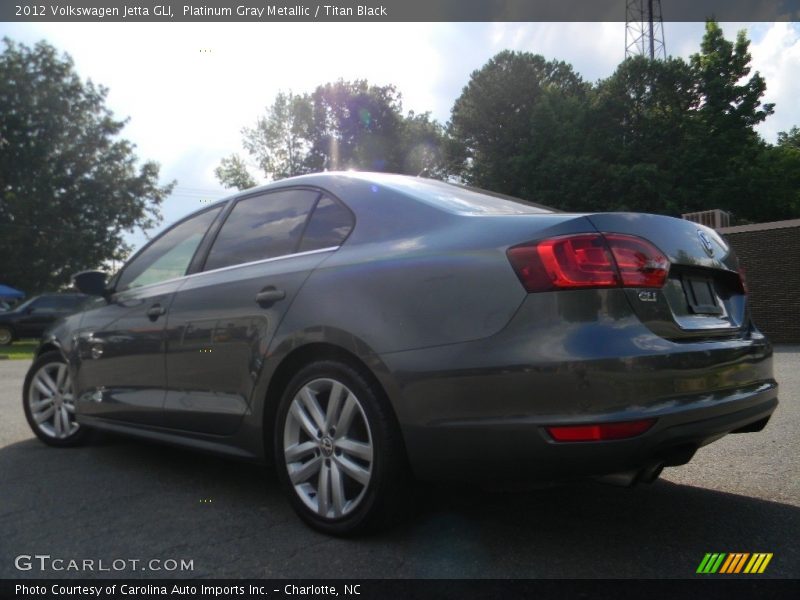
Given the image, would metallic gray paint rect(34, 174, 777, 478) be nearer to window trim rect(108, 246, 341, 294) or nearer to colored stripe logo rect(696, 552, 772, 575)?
window trim rect(108, 246, 341, 294)

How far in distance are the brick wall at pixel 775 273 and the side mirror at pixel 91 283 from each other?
16.9 meters

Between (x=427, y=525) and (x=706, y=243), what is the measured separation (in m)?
1.65

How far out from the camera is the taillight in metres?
2.26

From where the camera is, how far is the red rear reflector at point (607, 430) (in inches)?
83.9

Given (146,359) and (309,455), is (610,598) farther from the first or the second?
(146,359)

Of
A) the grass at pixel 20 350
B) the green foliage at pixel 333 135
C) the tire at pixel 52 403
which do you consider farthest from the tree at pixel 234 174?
the tire at pixel 52 403

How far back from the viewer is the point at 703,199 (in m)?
32.4

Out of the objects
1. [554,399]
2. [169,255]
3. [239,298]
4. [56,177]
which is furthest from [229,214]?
[56,177]

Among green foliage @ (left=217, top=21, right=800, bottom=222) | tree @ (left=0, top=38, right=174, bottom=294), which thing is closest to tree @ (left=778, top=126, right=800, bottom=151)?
green foliage @ (left=217, top=21, right=800, bottom=222)

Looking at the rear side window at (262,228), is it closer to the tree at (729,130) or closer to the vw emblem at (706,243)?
the vw emblem at (706,243)

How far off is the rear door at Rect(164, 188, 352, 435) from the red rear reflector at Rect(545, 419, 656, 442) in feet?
4.29

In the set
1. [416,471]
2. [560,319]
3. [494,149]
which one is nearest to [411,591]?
[416,471]

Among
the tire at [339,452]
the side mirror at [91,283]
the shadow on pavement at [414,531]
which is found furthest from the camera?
the side mirror at [91,283]

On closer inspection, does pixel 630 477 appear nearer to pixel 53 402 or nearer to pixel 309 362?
pixel 309 362
